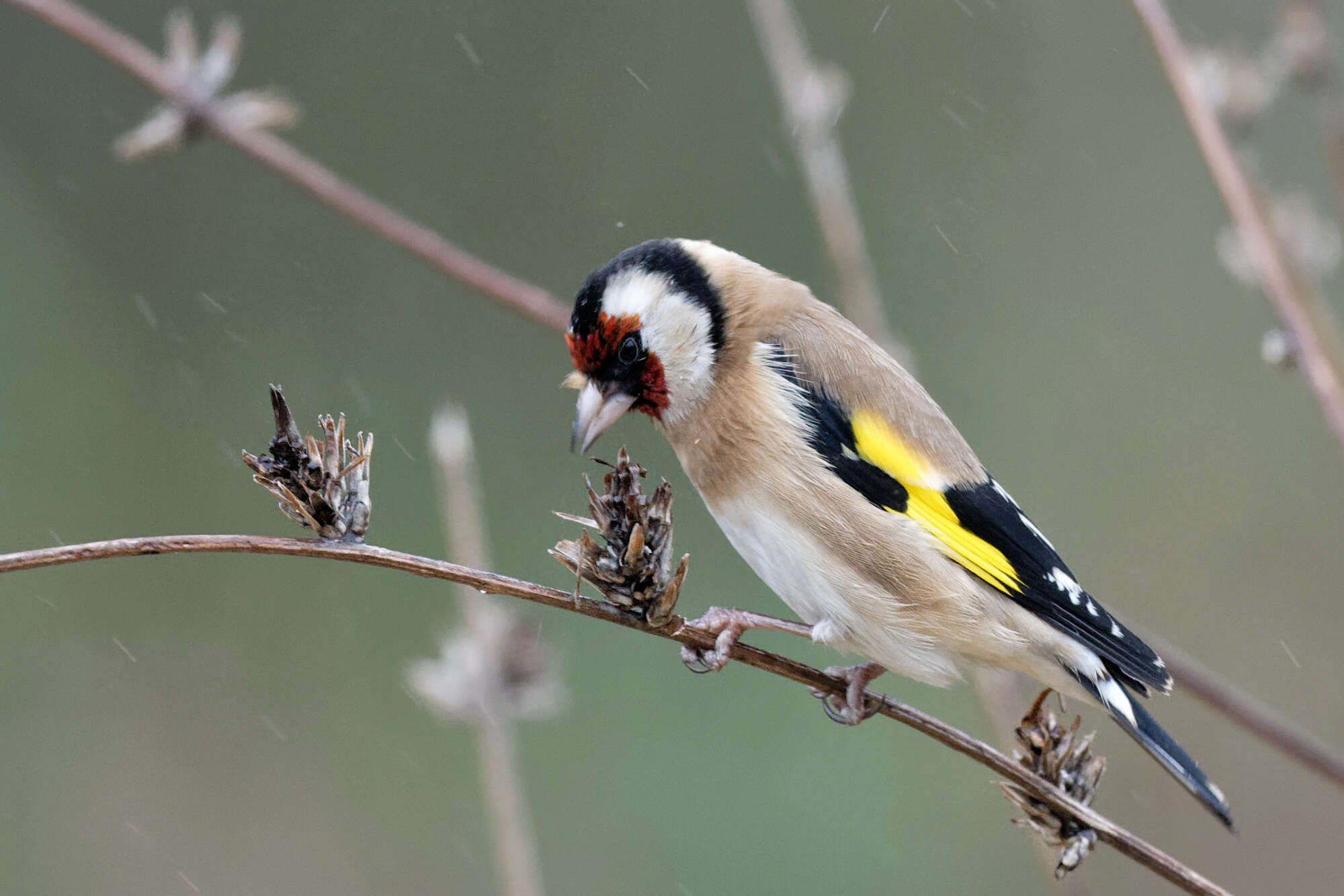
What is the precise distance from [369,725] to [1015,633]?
13.6 feet

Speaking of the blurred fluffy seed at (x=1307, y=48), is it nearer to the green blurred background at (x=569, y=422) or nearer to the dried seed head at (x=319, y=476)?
the dried seed head at (x=319, y=476)

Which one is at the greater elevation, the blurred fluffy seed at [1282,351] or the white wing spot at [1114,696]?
the blurred fluffy seed at [1282,351]

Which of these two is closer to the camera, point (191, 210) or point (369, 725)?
point (369, 725)

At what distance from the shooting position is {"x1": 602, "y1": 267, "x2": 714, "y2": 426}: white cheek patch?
9.62ft

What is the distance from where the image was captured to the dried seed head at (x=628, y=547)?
1.95 meters

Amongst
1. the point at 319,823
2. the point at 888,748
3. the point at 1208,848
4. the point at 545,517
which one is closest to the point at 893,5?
the point at 545,517

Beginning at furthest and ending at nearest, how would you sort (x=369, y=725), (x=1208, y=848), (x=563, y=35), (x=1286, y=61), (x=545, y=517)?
(x=563, y=35)
(x=545, y=517)
(x=369, y=725)
(x=1208, y=848)
(x=1286, y=61)

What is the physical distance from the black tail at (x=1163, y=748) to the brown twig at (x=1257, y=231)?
0.68 metres

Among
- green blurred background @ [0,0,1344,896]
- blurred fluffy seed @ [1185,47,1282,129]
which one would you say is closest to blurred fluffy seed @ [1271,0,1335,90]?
blurred fluffy seed @ [1185,47,1282,129]

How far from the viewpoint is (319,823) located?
6.02 m

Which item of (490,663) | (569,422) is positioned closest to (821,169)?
(490,663)

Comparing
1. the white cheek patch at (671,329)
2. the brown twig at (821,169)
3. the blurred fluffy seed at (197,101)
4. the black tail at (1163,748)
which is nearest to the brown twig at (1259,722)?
the black tail at (1163,748)

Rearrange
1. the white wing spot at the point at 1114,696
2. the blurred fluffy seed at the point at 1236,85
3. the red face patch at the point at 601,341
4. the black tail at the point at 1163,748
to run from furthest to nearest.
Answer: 1. the blurred fluffy seed at the point at 1236,85
2. the red face patch at the point at 601,341
3. the white wing spot at the point at 1114,696
4. the black tail at the point at 1163,748

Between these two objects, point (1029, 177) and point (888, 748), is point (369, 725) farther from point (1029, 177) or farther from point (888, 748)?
point (1029, 177)
